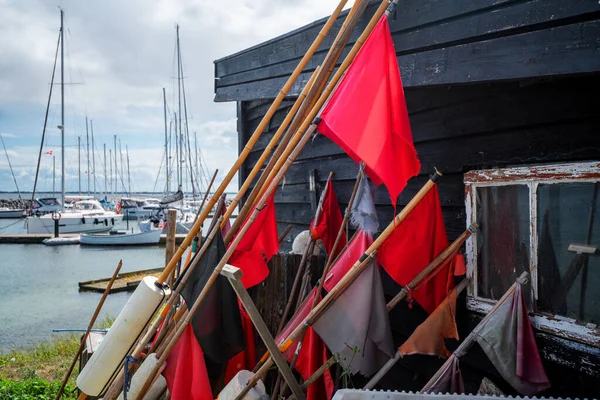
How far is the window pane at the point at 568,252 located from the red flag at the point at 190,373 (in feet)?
7.43

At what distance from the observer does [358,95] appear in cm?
257

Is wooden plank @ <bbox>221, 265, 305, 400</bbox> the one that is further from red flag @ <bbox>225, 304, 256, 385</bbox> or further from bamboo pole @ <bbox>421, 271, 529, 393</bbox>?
red flag @ <bbox>225, 304, 256, 385</bbox>

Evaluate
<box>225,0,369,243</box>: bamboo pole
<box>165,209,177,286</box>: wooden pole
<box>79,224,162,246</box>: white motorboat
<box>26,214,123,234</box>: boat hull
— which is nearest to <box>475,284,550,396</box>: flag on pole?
<box>225,0,369,243</box>: bamboo pole

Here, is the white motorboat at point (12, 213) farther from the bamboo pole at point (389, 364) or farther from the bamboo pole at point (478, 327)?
the bamboo pole at point (478, 327)

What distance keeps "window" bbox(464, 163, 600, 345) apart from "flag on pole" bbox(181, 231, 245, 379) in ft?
5.46

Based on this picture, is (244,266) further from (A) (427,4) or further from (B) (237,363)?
(A) (427,4)

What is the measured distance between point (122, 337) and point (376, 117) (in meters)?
2.22

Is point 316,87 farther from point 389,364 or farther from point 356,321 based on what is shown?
point 389,364

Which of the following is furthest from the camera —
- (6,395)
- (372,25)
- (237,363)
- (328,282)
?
(6,395)

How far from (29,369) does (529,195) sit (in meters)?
7.70

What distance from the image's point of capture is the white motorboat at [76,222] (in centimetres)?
3516

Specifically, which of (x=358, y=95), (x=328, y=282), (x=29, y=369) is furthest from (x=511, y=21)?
(x=29, y=369)

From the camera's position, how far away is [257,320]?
268cm

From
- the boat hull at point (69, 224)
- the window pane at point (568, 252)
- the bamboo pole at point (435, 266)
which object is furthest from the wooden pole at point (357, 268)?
the boat hull at point (69, 224)
